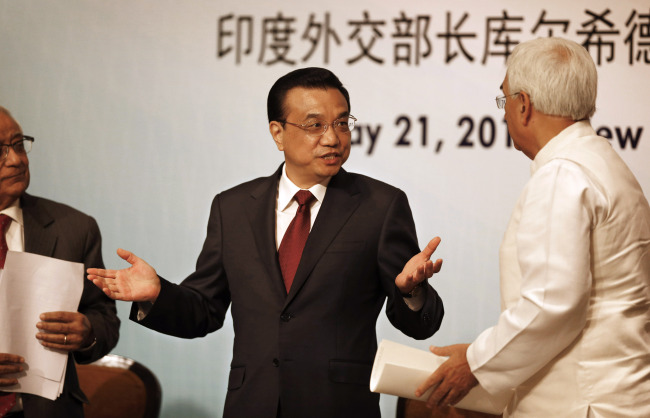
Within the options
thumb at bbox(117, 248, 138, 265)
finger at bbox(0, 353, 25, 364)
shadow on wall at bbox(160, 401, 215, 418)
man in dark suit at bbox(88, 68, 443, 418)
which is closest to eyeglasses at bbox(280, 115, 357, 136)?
man in dark suit at bbox(88, 68, 443, 418)

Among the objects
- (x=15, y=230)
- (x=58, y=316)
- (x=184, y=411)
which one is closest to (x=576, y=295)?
(x=58, y=316)

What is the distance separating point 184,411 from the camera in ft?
12.1

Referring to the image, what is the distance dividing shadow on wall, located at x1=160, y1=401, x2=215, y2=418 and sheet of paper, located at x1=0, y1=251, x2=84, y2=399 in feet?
4.69

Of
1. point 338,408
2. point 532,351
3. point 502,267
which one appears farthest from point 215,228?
point 532,351

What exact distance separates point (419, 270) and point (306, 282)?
14.3 inches

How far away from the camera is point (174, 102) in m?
3.66

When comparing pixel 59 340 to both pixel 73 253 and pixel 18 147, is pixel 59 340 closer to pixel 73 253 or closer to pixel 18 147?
pixel 73 253

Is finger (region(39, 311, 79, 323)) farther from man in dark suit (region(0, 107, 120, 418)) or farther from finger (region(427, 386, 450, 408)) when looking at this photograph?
finger (region(427, 386, 450, 408))

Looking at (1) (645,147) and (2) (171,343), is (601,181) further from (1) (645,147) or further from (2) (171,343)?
(2) (171,343)

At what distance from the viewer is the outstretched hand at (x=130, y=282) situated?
210cm

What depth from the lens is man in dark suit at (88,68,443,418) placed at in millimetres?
2109

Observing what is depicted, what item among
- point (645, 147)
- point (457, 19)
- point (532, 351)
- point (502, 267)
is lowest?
point (532, 351)

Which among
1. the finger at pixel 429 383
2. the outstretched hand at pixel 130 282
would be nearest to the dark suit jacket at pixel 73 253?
the outstretched hand at pixel 130 282

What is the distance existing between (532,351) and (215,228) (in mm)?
1035
